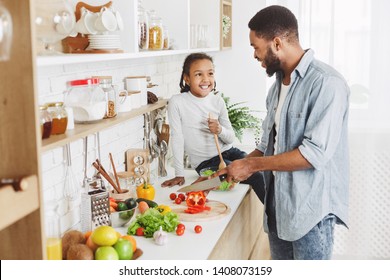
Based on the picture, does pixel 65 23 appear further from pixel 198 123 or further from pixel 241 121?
pixel 241 121

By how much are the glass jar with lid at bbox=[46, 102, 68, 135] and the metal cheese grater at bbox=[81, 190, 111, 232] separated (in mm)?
354

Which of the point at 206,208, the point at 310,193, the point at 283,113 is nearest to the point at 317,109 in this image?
the point at 283,113

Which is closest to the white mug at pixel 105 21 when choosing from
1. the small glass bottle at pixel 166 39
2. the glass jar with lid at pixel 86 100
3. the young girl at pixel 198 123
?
the glass jar with lid at pixel 86 100

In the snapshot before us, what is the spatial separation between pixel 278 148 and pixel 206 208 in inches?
16.2

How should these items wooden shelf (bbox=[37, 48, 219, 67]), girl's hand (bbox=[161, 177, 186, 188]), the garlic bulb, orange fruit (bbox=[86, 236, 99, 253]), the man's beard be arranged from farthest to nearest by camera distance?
girl's hand (bbox=[161, 177, 186, 188]), the man's beard, the garlic bulb, orange fruit (bbox=[86, 236, 99, 253]), wooden shelf (bbox=[37, 48, 219, 67])

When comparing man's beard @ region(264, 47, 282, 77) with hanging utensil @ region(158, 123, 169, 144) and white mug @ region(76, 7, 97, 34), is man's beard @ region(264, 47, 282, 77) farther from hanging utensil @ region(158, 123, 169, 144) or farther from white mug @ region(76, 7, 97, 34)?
hanging utensil @ region(158, 123, 169, 144)

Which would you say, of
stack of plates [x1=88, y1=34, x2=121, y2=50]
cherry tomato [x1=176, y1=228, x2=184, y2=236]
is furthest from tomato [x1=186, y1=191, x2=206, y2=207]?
stack of plates [x1=88, y1=34, x2=121, y2=50]

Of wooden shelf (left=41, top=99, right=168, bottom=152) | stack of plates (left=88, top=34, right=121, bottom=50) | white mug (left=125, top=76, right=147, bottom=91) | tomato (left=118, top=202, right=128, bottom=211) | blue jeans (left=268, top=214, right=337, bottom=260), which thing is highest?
stack of plates (left=88, top=34, right=121, bottom=50)

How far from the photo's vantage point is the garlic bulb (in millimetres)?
1920

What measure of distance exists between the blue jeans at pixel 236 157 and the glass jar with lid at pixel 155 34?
0.72 metres

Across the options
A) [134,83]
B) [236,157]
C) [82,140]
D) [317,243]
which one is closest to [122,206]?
[82,140]

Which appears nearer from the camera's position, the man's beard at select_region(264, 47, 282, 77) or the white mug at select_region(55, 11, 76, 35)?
the white mug at select_region(55, 11, 76, 35)

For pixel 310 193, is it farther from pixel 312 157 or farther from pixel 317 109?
pixel 317 109

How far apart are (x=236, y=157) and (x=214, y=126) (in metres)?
0.27
